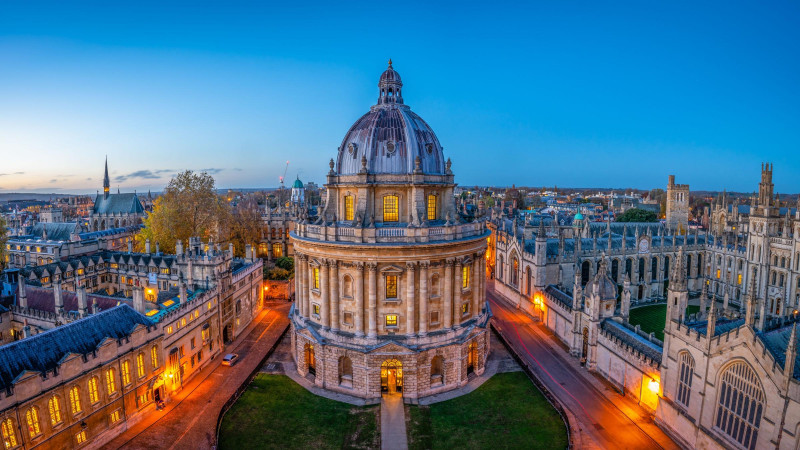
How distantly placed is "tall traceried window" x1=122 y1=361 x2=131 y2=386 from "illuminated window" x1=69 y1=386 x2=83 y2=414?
371cm

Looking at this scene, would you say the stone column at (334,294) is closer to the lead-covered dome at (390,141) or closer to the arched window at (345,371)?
the arched window at (345,371)

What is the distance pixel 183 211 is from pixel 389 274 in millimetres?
51477

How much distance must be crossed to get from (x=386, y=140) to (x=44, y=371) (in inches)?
1221

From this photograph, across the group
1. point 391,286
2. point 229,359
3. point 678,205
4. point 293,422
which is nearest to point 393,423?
point 293,422

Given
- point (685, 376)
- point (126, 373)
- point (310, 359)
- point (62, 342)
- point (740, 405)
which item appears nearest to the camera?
point (740, 405)

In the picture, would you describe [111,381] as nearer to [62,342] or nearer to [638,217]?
[62,342]

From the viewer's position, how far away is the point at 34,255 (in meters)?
77.5

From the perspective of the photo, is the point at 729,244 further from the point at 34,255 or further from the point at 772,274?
the point at 34,255

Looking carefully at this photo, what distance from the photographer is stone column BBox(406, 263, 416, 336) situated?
3753 centimetres

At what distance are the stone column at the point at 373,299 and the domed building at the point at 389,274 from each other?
90mm

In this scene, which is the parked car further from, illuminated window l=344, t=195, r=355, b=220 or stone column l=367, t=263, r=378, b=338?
illuminated window l=344, t=195, r=355, b=220

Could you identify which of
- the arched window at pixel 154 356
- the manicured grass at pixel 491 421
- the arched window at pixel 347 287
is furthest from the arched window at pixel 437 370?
the arched window at pixel 154 356

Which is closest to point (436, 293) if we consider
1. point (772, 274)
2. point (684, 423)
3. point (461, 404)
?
point (461, 404)

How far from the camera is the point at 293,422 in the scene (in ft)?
115
